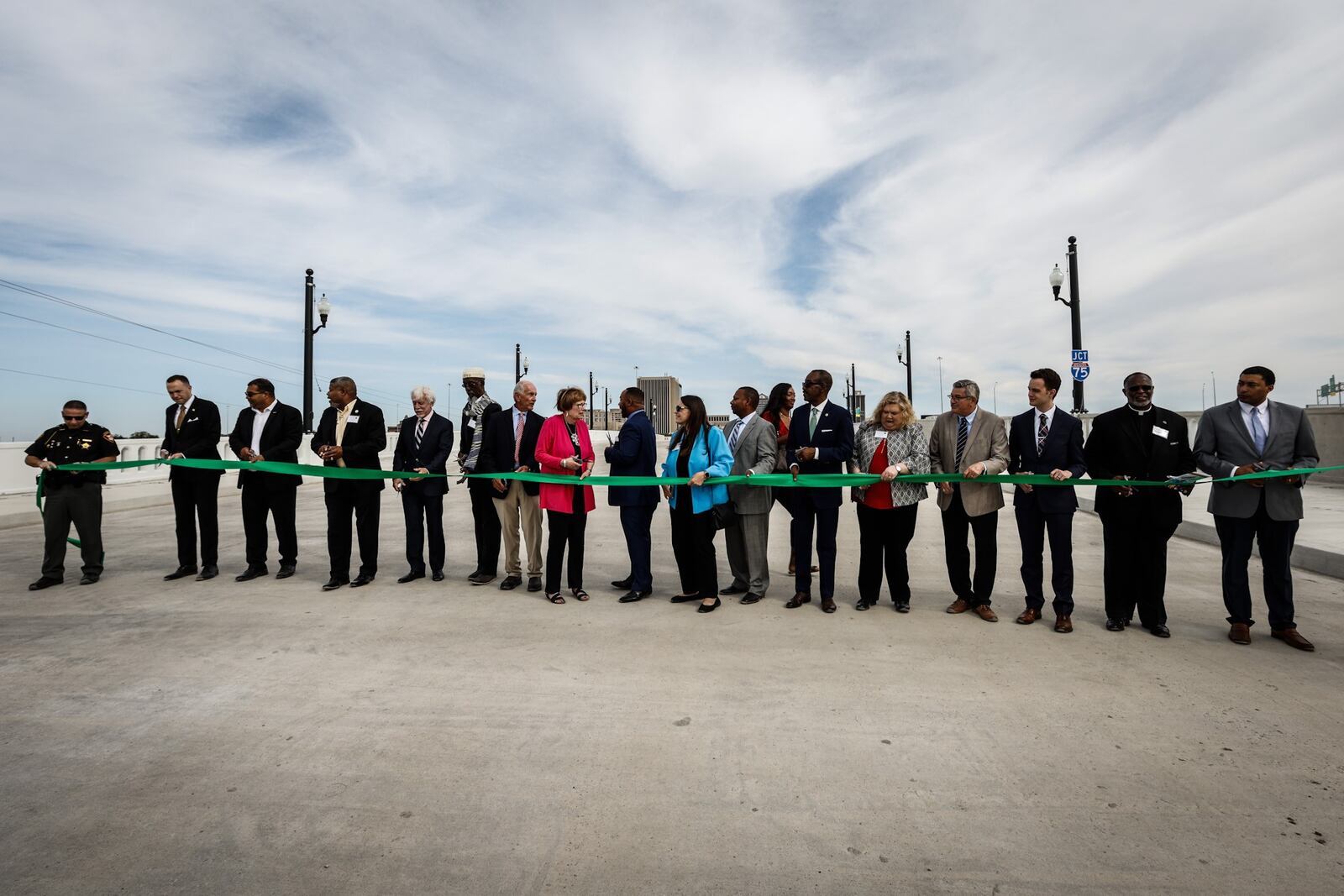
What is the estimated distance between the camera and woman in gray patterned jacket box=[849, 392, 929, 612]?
6168 millimetres

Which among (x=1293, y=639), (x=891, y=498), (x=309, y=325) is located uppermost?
(x=309, y=325)

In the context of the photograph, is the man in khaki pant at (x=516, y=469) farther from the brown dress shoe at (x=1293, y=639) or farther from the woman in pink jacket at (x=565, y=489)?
the brown dress shoe at (x=1293, y=639)

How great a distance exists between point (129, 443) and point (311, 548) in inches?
441

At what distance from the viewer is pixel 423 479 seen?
7422 mm

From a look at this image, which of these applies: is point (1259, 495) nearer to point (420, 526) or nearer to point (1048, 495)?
point (1048, 495)

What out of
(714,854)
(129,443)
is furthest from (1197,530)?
(129,443)

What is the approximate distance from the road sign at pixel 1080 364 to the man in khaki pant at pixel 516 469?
1573cm

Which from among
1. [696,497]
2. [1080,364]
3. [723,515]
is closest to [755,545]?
[723,515]

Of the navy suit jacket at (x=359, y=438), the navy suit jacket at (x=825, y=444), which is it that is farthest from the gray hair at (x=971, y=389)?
the navy suit jacket at (x=359, y=438)

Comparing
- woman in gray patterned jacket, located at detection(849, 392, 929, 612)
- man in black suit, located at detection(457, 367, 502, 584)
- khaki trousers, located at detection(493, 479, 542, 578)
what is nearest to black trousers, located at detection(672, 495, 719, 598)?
woman in gray patterned jacket, located at detection(849, 392, 929, 612)

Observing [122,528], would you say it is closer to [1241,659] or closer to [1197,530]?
[1241,659]

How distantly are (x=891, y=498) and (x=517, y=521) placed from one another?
361 centimetres

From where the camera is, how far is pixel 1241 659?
15.9ft

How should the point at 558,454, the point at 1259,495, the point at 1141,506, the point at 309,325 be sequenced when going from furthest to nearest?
the point at 309,325 → the point at 558,454 → the point at 1141,506 → the point at 1259,495
